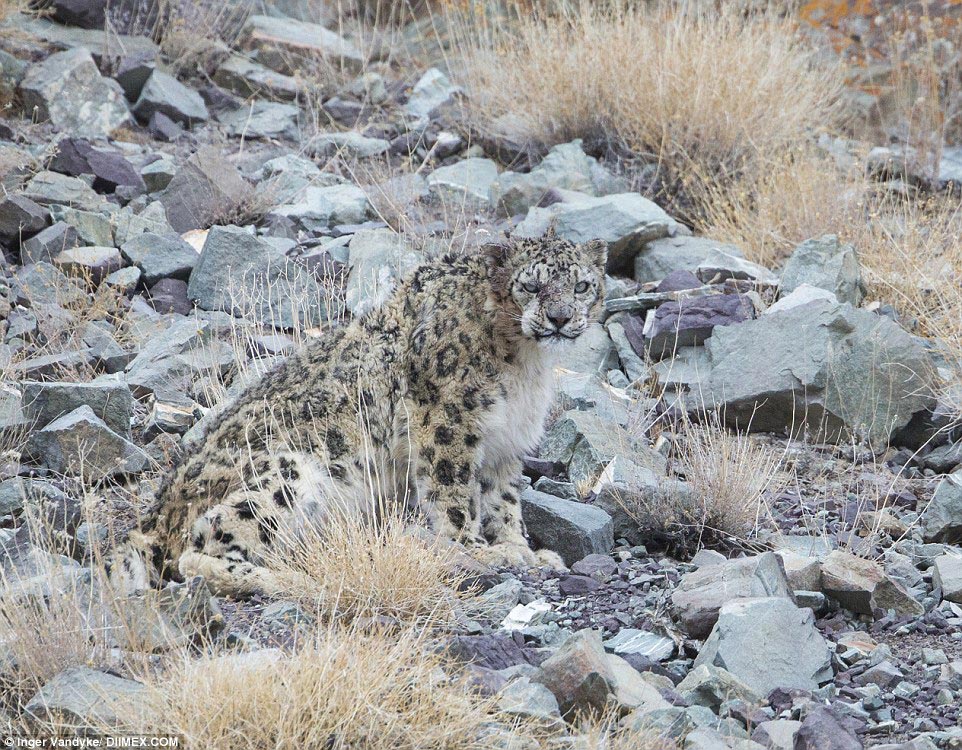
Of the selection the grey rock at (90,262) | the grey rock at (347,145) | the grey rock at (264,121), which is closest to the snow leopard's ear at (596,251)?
the grey rock at (90,262)

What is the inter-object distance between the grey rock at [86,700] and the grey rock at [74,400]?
3233 millimetres

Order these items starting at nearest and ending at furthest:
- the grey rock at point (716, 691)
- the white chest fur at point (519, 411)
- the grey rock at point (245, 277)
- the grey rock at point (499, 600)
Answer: the grey rock at point (716, 691), the grey rock at point (499, 600), the white chest fur at point (519, 411), the grey rock at point (245, 277)

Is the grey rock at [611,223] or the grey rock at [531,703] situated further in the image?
the grey rock at [611,223]

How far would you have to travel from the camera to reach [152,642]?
463 centimetres

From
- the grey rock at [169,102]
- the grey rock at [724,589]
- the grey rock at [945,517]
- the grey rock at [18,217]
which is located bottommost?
the grey rock at [945,517]

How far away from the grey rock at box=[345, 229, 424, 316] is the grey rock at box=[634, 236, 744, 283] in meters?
1.86

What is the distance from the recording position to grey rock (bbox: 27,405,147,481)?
7.11 m

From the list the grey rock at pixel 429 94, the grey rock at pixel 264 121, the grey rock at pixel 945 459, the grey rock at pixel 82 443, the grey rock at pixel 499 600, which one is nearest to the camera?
the grey rock at pixel 499 600

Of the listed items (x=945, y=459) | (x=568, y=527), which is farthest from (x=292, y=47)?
(x=568, y=527)

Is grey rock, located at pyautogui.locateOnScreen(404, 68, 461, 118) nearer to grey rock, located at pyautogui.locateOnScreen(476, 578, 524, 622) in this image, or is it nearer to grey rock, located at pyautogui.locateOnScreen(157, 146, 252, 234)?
grey rock, located at pyautogui.locateOnScreen(157, 146, 252, 234)

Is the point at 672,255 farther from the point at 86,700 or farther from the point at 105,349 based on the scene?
the point at 86,700

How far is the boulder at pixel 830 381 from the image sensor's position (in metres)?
8.22

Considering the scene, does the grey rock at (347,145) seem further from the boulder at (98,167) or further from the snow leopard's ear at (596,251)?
the snow leopard's ear at (596,251)

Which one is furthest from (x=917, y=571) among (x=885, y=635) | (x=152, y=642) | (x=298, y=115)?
(x=298, y=115)
